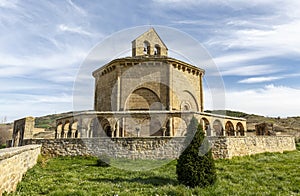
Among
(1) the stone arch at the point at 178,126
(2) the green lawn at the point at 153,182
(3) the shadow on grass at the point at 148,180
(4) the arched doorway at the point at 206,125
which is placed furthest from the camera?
(1) the stone arch at the point at 178,126

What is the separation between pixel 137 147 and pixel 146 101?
6643 millimetres

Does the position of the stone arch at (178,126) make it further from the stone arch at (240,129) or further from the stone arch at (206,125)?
the stone arch at (240,129)

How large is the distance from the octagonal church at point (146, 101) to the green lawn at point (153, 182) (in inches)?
207

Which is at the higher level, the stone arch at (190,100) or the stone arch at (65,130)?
the stone arch at (190,100)

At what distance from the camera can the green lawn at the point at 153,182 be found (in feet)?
21.3

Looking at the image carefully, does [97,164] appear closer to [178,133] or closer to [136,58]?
[178,133]

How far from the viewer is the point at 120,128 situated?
1588cm

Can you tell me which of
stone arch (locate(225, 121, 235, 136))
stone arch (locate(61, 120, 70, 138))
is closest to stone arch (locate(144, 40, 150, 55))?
stone arch (locate(61, 120, 70, 138))

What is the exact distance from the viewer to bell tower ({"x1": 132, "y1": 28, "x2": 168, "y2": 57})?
70.8ft

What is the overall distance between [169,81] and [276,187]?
484 inches

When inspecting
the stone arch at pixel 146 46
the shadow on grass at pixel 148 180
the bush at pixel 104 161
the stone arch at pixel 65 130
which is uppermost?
the stone arch at pixel 146 46

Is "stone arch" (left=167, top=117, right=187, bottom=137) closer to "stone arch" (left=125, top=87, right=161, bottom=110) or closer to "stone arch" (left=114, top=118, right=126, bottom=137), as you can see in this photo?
"stone arch" (left=125, top=87, right=161, bottom=110)

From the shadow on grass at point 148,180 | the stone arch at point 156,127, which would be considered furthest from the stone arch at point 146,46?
the shadow on grass at point 148,180

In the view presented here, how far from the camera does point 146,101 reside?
18.5 m
